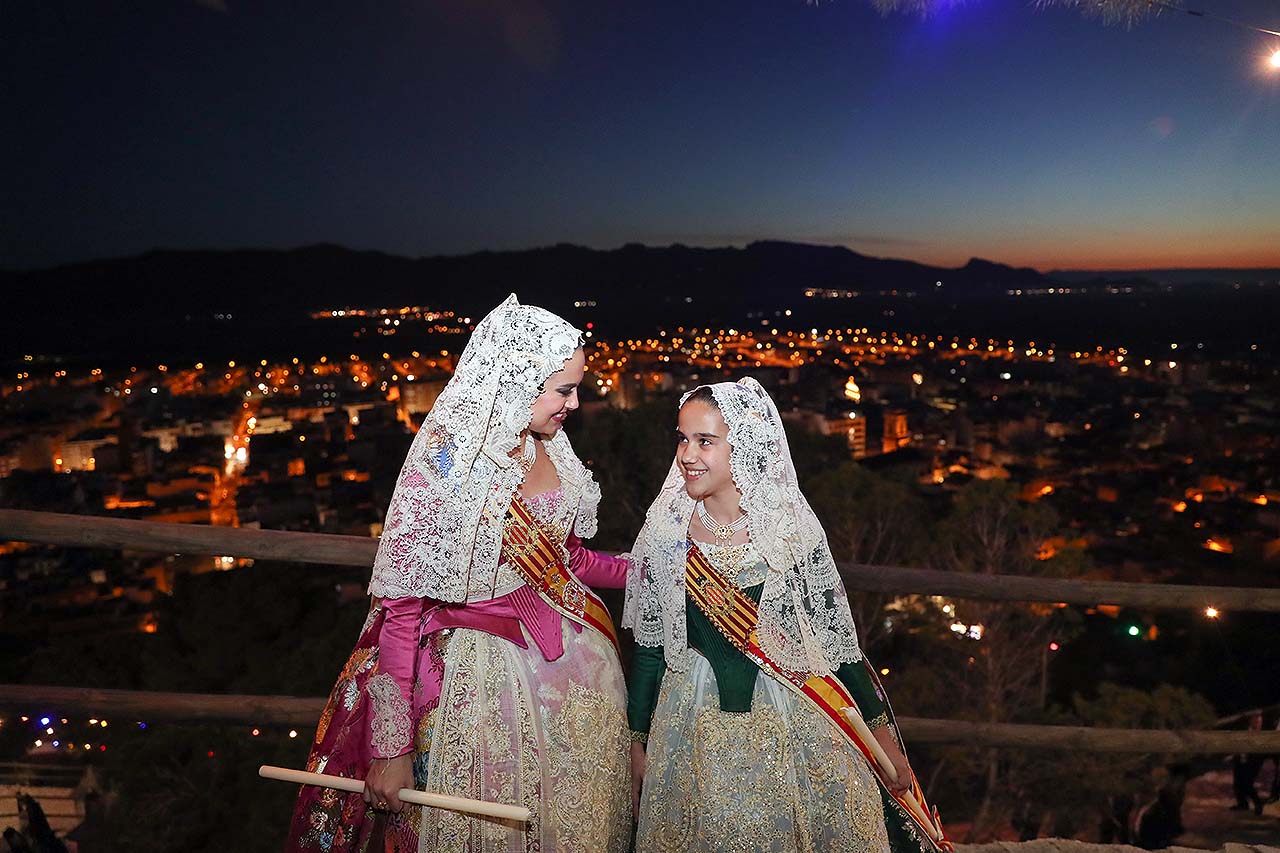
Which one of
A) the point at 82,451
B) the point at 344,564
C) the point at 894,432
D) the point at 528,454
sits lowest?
the point at 82,451

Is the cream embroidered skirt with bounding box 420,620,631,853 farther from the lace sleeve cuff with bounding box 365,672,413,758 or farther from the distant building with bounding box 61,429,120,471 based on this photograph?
the distant building with bounding box 61,429,120,471

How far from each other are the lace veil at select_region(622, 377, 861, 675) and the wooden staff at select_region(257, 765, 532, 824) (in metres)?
0.64

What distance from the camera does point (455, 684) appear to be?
6.83 feet

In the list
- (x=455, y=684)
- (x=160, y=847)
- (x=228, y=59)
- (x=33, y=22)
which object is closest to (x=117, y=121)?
(x=228, y=59)

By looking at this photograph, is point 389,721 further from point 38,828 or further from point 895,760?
point 38,828

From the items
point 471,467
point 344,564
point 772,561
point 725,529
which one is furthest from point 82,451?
point 772,561

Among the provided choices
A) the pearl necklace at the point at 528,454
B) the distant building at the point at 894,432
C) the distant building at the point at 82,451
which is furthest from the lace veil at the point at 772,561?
the distant building at the point at 894,432

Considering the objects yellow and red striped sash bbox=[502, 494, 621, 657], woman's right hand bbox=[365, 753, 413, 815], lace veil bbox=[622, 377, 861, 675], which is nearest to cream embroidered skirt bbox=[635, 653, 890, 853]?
lace veil bbox=[622, 377, 861, 675]

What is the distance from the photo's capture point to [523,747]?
6.82ft

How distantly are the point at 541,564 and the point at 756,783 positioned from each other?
2.75 feet

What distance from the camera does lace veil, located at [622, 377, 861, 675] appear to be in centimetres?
214

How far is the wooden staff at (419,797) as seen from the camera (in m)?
1.80

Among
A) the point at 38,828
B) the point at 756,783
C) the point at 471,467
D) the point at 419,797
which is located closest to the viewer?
the point at 419,797

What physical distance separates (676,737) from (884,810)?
656 mm
